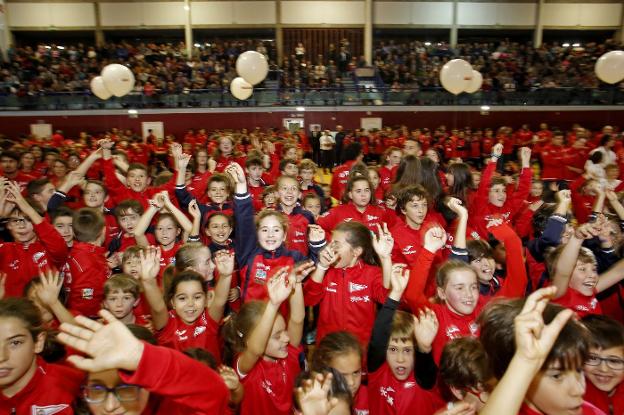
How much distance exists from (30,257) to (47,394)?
213 centimetres

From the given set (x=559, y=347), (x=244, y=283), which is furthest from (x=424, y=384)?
(x=244, y=283)

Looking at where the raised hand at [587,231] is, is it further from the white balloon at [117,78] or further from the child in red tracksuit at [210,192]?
the white balloon at [117,78]

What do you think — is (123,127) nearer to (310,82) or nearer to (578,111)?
(310,82)

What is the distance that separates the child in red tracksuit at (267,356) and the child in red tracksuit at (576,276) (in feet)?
5.63

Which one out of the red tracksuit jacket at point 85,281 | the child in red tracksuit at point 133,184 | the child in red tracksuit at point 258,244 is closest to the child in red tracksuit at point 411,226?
the child in red tracksuit at point 258,244

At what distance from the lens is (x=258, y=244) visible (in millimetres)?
3729

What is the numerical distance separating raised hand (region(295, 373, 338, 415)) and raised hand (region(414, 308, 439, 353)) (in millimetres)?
758

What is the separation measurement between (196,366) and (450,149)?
14.2 metres

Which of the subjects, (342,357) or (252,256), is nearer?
(342,357)

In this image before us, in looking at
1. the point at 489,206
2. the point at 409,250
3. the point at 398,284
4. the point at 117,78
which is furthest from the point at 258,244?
the point at 117,78

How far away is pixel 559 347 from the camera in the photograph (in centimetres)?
141

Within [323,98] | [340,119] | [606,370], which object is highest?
[323,98]

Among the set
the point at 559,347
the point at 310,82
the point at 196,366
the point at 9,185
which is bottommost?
the point at 196,366

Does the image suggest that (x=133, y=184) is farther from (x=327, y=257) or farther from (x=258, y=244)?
(x=327, y=257)
